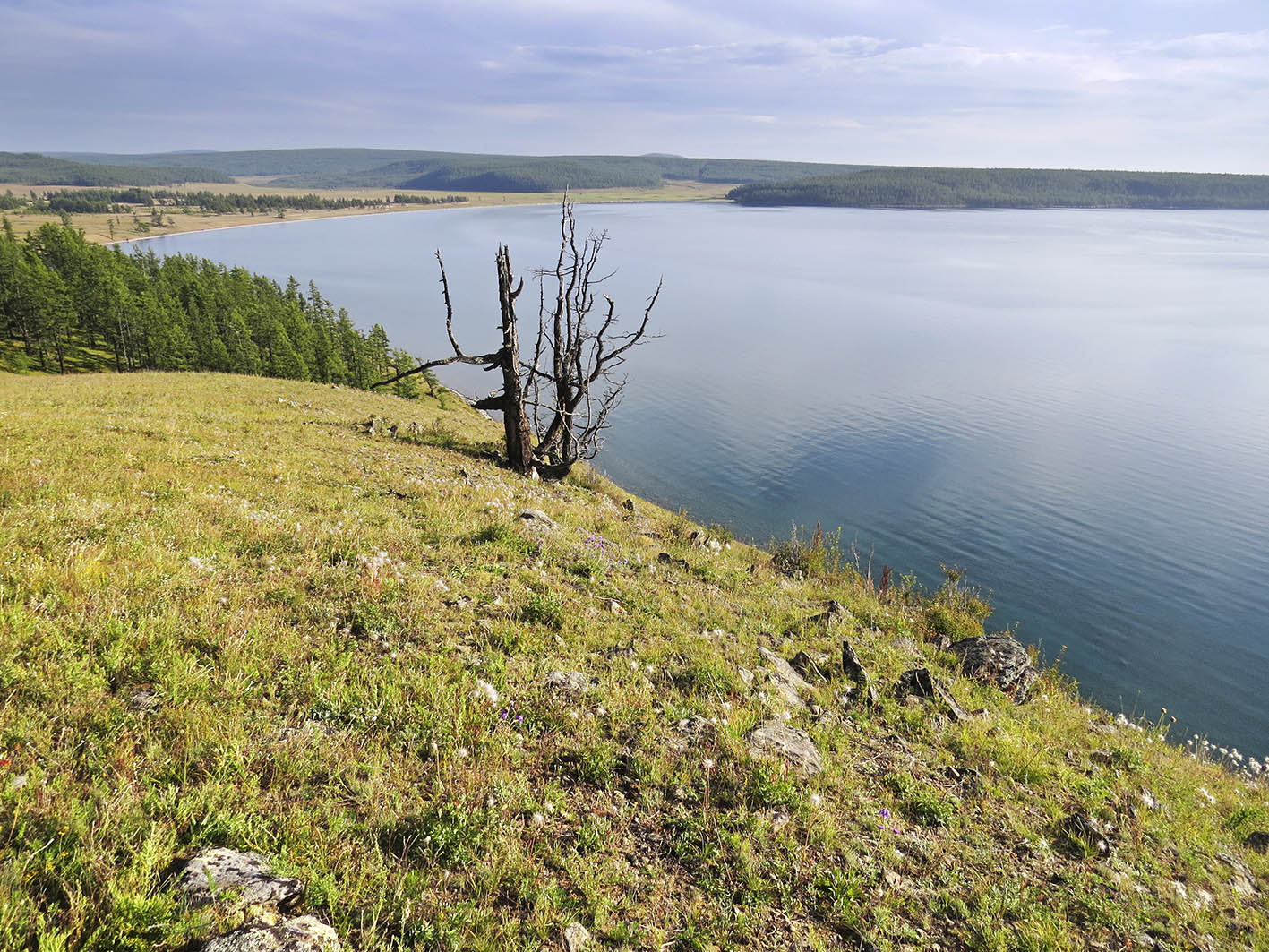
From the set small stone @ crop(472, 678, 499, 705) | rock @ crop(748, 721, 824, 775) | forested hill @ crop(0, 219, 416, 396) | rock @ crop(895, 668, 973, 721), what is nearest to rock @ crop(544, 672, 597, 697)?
small stone @ crop(472, 678, 499, 705)

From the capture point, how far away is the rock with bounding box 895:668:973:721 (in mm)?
10094

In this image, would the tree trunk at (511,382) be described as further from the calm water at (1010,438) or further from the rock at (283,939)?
the calm water at (1010,438)

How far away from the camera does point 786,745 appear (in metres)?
7.85

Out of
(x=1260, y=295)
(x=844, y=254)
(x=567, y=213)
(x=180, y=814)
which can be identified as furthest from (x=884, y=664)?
(x=844, y=254)

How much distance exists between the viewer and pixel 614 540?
1507 centimetres

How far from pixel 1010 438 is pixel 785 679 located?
46.3 m

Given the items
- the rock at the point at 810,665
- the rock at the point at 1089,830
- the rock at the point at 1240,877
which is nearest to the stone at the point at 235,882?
the rock at the point at 810,665

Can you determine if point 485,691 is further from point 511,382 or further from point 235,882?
point 511,382

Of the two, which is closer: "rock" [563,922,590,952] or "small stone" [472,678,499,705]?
"rock" [563,922,590,952]

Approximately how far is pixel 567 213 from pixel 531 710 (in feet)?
58.7

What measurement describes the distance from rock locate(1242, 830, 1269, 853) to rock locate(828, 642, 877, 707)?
207 inches

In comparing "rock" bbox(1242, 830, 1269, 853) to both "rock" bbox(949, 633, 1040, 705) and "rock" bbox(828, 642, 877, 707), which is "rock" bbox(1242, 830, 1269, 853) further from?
"rock" bbox(828, 642, 877, 707)

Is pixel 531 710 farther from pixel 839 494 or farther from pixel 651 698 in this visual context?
pixel 839 494

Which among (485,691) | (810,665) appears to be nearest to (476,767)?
(485,691)
